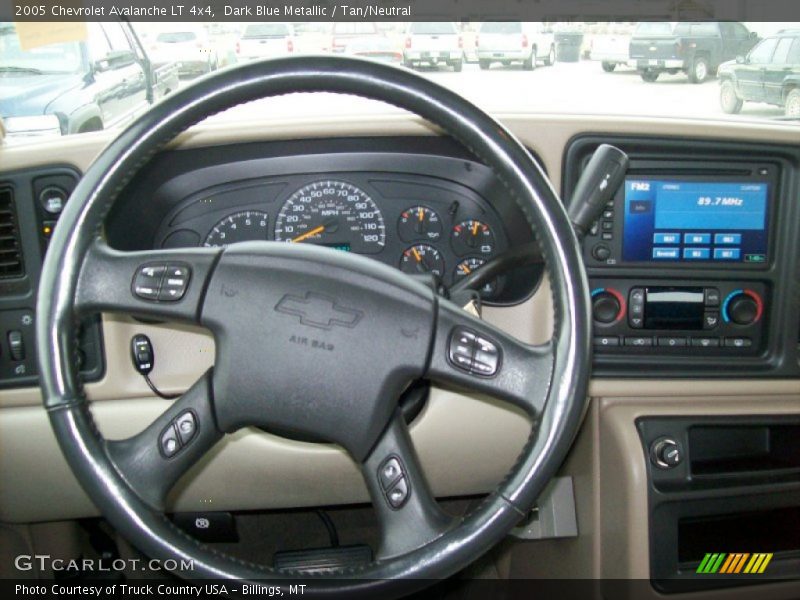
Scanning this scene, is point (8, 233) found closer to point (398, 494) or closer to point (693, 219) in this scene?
point (398, 494)

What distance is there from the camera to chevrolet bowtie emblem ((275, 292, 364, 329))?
3.79ft

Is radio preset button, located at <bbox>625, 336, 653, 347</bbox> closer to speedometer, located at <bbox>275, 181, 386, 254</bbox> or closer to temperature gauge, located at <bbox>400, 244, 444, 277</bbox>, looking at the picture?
temperature gauge, located at <bbox>400, 244, 444, 277</bbox>

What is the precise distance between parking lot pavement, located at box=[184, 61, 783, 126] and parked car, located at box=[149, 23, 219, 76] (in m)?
0.16

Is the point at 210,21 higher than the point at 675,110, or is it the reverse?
the point at 210,21

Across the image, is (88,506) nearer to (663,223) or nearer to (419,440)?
(419,440)

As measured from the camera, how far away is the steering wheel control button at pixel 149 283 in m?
1.18

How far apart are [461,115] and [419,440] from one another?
83 cm

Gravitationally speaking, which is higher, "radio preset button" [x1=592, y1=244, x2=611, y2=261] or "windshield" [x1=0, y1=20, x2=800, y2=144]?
"windshield" [x1=0, y1=20, x2=800, y2=144]

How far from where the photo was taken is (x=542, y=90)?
5.75ft

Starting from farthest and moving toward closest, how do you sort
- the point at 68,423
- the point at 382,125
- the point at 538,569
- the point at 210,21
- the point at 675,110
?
the point at 538,569 → the point at 675,110 → the point at 382,125 → the point at 210,21 → the point at 68,423

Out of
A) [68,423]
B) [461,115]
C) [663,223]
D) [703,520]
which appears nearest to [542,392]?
[461,115]

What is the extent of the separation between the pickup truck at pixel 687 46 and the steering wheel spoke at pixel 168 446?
3.70 feet

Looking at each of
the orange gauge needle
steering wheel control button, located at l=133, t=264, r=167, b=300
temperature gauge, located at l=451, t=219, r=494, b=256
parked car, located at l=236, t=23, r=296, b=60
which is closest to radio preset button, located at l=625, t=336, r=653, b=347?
temperature gauge, located at l=451, t=219, r=494, b=256

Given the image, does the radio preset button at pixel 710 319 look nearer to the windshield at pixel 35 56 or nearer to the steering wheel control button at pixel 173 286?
the steering wheel control button at pixel 173 286
